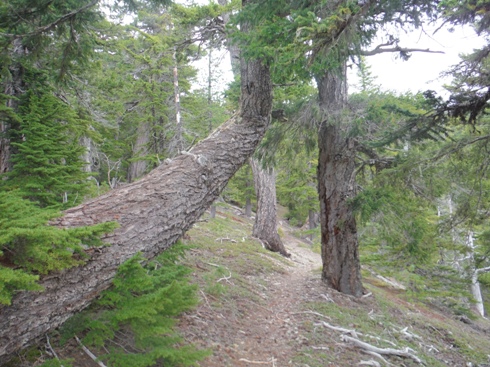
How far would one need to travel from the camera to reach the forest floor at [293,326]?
A: 4.35m

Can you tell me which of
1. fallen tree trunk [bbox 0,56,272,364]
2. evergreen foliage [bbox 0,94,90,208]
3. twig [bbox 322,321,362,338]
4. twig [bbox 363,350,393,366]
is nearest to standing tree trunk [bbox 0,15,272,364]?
fallen tree trunk [bbox 0,56,272,364]

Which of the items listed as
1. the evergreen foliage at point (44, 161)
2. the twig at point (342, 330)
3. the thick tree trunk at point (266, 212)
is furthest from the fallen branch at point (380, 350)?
the thick tree trunk at point (266, 212)

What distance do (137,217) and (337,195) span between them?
4802 millimetres

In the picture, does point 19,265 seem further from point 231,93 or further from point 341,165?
point 231,93

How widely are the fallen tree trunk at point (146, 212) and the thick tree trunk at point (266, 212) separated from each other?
20.6 ft

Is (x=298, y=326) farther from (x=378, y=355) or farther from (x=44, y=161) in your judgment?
(x=44, y=161)

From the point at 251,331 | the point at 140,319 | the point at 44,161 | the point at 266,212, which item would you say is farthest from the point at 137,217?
the point at 266,212

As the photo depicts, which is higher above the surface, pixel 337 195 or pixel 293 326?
pixel 337 195

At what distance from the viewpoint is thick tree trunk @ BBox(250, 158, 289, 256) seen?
1238 cm

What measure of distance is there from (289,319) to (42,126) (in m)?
4.92

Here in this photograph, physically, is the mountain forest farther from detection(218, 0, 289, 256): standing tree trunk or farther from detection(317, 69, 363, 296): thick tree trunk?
detection(218, 0, 289, 256): standing tree trunk

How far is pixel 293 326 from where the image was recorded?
548 centimetres

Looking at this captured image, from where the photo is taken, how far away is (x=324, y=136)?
7.41m

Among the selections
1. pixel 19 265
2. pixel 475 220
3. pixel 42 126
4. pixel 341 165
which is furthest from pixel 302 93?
pixel 19 265
